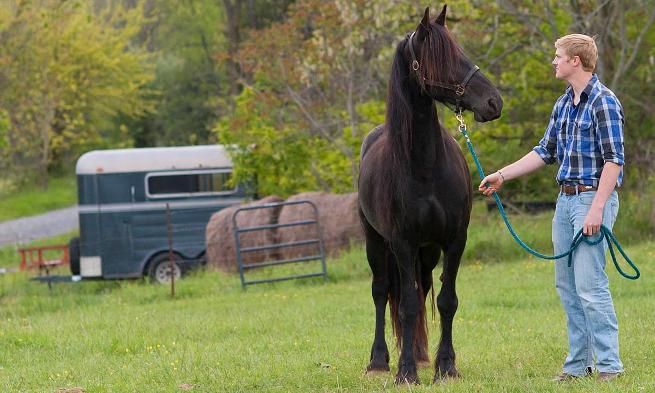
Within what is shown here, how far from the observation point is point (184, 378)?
7.29 metres

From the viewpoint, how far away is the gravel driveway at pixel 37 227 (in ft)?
104

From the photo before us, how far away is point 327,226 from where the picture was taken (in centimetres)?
1831

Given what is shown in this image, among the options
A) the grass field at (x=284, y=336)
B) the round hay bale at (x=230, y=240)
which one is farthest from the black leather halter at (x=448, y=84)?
the round hay bale at (x=230, y=240)

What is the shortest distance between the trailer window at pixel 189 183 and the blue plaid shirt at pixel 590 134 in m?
16.3

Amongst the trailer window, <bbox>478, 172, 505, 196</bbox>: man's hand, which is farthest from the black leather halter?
the trailer window

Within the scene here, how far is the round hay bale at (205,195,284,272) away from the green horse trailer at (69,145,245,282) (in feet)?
7.34

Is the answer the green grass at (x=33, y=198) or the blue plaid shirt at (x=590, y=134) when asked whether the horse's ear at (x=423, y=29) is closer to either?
the blue plaid shirt at (x=590, y=134)

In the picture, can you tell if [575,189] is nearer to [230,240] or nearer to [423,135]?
[423,135]

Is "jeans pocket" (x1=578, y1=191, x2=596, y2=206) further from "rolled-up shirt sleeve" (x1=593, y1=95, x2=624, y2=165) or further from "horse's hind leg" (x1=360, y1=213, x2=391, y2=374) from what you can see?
"horse's hind leg" (x1=360, y1=213, x2=391, y2=374)

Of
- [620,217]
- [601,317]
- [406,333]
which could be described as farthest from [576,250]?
[620,217]

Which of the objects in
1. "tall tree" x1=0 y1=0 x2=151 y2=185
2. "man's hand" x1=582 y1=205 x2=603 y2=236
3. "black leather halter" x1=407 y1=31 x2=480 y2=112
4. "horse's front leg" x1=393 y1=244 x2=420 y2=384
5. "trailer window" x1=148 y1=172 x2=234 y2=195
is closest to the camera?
"man's hand" x1=582 y1=205 x2=603 y2=236

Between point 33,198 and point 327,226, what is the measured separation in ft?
87.5

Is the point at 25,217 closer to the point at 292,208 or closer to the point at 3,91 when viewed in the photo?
the point at 3,91

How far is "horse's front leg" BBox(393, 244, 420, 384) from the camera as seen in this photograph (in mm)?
6668
